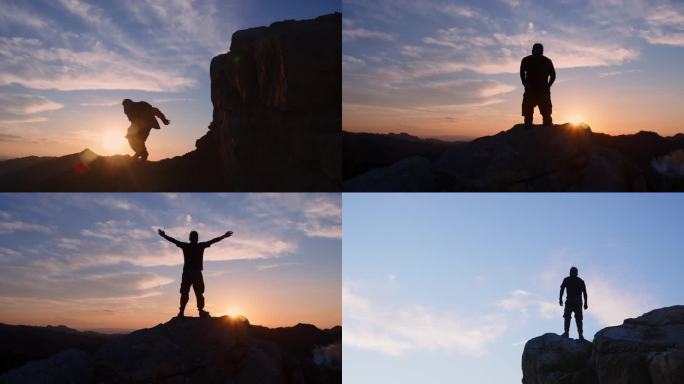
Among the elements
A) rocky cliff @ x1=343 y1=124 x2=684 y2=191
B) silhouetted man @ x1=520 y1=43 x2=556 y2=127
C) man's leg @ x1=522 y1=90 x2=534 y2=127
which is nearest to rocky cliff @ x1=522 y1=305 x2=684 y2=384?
rocky cliff @ x1=343 y1=124 x2=684 y2=191

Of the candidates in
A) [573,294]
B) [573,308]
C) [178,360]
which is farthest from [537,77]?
[178,360]

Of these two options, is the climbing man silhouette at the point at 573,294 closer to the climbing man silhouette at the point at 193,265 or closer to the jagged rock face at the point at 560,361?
the jagged rock face at the point at 560,361

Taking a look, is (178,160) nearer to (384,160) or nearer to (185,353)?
(384,160)

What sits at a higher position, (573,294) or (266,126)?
(266,126)

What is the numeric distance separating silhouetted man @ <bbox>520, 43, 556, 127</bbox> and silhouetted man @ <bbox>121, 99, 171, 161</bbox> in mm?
13337

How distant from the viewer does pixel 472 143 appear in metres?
16.8

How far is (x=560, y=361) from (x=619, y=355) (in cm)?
178

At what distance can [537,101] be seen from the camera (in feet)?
51.8

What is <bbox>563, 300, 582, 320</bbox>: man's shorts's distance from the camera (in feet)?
51.6

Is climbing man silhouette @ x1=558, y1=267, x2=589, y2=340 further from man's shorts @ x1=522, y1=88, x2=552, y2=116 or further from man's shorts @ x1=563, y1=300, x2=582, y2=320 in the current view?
man's shorts @ x1=522, y1=88, x2=552, y2=116

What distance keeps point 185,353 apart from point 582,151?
39.8 feet

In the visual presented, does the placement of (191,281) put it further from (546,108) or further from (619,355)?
(619,355)

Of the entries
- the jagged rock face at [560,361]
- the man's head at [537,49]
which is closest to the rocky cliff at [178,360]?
the jagged rock face at [560,361]

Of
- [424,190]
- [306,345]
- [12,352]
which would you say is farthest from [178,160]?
[424,190]
